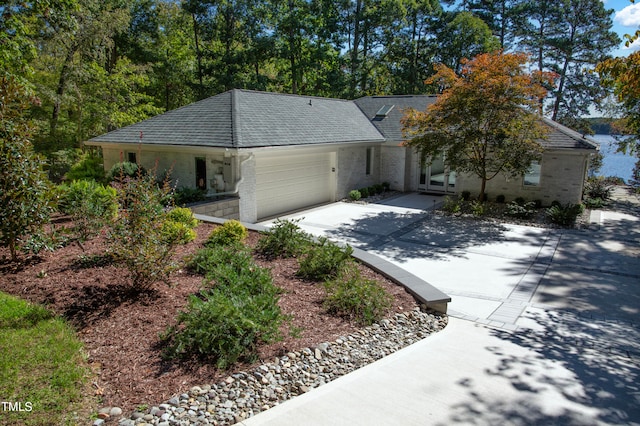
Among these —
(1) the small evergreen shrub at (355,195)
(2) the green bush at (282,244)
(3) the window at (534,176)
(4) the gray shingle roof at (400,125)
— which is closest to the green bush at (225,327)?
(2) the green bush at (282,244)

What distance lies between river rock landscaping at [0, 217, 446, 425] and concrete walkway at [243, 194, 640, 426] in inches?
11.5

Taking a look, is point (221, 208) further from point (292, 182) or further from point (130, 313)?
point (130, 313)

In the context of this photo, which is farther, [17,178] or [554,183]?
[554,183]

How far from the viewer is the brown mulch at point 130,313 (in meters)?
4.02

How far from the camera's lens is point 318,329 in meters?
5.28

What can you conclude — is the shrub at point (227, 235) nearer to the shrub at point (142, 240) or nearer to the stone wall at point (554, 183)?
the shrub at point (142, 240)

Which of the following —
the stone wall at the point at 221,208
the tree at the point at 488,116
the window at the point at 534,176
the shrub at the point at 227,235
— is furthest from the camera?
the window at the point at 534,176

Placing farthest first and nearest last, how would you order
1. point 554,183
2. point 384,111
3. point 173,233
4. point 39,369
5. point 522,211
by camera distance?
point 384,111 → point 554,183 → point 522,211 → point 173,233 → point 39,369

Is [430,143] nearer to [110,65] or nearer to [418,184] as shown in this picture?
[418,184]

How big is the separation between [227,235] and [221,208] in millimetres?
4010

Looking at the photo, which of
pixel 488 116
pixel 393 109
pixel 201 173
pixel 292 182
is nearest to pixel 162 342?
pixel 201 173

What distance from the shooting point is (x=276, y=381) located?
13.7 feet

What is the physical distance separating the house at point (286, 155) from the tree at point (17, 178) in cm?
558

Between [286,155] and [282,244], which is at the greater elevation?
[286,155]
